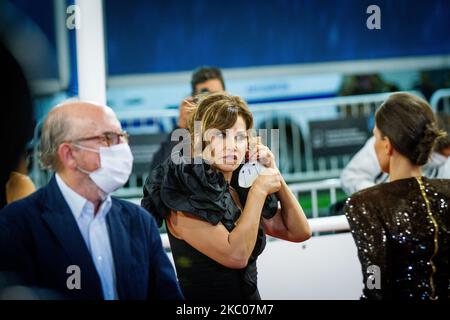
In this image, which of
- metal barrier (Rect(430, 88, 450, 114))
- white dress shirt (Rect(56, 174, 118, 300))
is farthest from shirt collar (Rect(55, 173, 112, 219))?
metal barrier (Rect(430, 88, 450, 114))

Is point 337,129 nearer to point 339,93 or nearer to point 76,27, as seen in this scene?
point 339,93

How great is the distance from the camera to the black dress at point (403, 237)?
76.9 inches

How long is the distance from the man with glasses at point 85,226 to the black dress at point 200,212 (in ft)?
0.20

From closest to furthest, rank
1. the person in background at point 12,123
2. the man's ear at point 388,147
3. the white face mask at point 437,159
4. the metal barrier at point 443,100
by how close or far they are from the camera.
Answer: the man's ear at point 388,147, the person in background at point 12,123, the white face mask at point 437,159, the metal barrier at point 443,100

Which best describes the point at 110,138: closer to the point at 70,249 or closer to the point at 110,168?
the point at 110,168

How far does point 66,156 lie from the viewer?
73.8 inches

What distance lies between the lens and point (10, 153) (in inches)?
87.1

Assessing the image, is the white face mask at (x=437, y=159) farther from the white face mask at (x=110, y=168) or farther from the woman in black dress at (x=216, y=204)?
the white face mask at (x=110, y=168)

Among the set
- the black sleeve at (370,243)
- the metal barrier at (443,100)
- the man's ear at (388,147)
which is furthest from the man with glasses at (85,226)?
the metal barrier at (443,100)

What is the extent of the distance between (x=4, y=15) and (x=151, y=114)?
3.57 ft

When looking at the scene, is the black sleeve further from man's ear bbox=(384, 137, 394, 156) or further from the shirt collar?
the shirt collar

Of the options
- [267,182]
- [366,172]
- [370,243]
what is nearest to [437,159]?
[366,172]

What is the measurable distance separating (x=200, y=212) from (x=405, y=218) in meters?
0.60

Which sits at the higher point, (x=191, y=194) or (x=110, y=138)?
(x=110, y=138)
